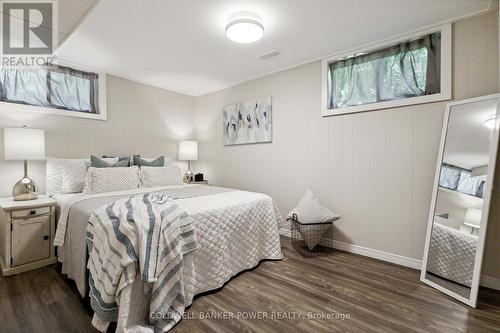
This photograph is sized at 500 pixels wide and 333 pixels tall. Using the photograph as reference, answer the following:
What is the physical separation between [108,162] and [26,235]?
1124mm

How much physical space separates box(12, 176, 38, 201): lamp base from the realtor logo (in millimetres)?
1467

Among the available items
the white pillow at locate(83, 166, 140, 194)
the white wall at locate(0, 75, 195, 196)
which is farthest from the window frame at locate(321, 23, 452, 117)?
the white wall at locate(0, 75, 195, 196)

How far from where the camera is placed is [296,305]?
1.78 meters

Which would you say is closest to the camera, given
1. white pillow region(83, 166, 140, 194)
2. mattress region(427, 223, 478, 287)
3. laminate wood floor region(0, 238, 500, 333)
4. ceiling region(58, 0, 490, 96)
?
laminate wood floor region(0, 238, 500, 333)

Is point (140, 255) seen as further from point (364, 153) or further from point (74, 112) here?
point (74, 112)

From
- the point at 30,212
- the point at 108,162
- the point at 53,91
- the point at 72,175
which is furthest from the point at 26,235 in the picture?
the point at 53,91

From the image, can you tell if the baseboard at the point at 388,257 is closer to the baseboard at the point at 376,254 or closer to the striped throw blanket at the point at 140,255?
the baseboard at the point at 376,254

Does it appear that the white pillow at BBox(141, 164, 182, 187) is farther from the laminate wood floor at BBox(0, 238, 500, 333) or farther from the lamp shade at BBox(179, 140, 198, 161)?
the laminate wood floor at BBox(0, 238, 500, 333)

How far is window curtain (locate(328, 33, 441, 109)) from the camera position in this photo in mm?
2332

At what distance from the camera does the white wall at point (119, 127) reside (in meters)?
2.80

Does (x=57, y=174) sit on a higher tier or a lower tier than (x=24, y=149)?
Answer: lower

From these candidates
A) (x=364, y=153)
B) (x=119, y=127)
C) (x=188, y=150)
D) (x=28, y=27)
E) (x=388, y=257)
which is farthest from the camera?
(x=188, y=150)

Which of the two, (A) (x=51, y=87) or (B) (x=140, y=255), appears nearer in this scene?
(B) (x=140, y=255)

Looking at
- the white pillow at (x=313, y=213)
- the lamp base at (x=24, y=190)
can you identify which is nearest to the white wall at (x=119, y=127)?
the lamp base at (x=24, y=190)
